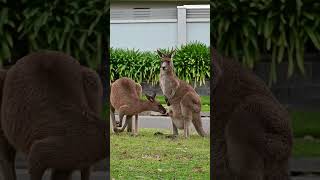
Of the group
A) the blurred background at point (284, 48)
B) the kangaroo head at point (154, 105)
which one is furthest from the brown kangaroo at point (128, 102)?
the blurred background at point (284, 48)

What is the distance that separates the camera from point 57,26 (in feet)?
14.2

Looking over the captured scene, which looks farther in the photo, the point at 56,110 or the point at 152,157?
the point at 152,157

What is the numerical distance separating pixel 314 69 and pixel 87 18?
1762mm

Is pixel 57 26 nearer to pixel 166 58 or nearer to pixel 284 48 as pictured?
pixel 166 58

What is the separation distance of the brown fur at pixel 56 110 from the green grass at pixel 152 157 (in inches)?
6.9

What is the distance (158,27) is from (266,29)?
2.71 feet

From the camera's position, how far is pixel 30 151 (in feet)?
14.2

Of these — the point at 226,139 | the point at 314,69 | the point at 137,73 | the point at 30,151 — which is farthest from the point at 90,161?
the point at 314,69

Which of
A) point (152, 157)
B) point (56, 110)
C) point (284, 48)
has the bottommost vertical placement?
point (152, 157)

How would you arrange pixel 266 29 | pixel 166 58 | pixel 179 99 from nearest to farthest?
pixel 266 29 → pixel 166 58 → pixel 179 99

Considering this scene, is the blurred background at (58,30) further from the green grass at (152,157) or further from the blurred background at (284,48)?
the blurred background at (284,48)

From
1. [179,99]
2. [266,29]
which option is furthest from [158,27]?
[266,29]

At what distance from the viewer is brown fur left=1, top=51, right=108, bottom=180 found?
431cm

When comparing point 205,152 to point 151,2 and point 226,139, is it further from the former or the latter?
point 151,2
